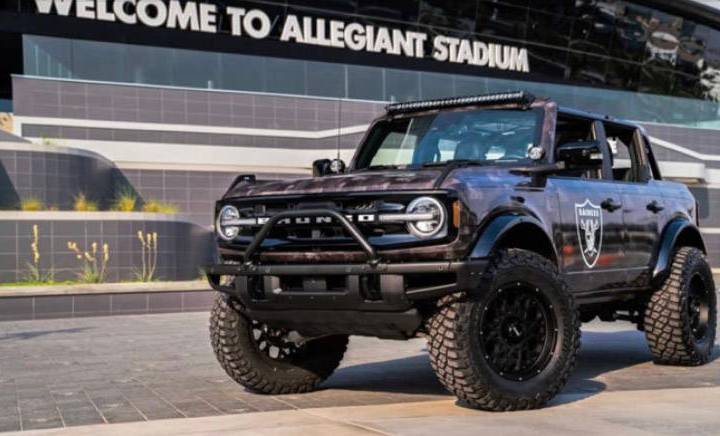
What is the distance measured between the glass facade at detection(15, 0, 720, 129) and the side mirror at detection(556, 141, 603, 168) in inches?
734

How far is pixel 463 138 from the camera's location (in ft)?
22.3

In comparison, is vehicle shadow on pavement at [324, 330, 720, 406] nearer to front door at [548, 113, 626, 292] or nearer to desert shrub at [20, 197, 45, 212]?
front door at [548, 113, 626, 292]

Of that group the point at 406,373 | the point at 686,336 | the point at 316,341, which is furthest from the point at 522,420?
the point at 686,336

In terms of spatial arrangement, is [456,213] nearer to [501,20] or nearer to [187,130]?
[187,130]

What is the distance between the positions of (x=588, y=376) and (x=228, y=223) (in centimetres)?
326

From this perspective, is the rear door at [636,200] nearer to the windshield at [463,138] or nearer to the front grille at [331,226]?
the windshield at [463,138]

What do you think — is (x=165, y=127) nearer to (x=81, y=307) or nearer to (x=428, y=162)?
(x=81, y=307)

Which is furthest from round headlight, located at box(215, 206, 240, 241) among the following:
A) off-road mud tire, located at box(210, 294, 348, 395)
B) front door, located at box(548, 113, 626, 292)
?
front door, located at box(548, 113, 626, 292)

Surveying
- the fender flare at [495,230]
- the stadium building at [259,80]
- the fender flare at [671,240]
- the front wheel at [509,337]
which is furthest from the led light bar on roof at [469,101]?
the stadium building at [259,80]

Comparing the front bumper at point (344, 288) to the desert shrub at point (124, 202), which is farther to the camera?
the desert shrub at point (124, 202)

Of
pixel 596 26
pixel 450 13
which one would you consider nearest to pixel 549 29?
pixel 596 26

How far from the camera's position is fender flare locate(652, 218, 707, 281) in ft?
25.3

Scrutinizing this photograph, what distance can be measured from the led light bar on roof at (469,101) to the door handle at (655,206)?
1641 millimetres

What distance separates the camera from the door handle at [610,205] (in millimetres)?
7020
